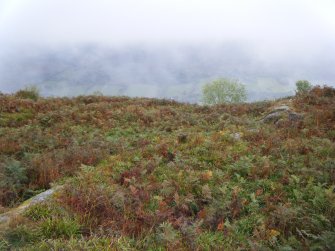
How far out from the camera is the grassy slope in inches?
255

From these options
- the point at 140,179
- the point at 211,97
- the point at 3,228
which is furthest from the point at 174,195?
the point at 211,97

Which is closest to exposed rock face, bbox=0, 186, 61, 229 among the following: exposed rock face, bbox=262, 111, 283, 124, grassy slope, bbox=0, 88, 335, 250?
grassy slope, bbox=0, 88, 335, 250

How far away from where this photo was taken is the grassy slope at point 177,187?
647 centimetres

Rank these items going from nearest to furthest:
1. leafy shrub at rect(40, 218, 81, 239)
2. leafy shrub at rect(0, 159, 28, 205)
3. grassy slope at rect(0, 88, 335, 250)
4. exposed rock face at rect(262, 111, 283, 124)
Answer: leafy shrub at rect(40, 218, 81, 239) → grassy slope at rect(0, 88, 335, 250) → leafy shrub at rect(0, 159, 28, 205) → exposed rock face at rect(262, 111, 283, 124)

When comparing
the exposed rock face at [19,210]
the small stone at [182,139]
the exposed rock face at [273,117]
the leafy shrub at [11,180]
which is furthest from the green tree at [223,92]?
the exposed rock face at [19,210]

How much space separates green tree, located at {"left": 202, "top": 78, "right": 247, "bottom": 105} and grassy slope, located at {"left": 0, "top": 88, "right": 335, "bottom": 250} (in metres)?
79.9

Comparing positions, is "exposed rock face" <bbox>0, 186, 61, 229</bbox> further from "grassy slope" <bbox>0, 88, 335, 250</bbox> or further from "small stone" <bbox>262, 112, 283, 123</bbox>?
"small stone" <bbox>262, 112, 283, 123</bbox>

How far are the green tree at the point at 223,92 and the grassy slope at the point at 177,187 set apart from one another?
79852mm

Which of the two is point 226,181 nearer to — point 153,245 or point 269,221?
point 269,221

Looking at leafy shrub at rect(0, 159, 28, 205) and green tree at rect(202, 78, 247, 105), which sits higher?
leafy shrub at rect(0, 159, 28, 205)

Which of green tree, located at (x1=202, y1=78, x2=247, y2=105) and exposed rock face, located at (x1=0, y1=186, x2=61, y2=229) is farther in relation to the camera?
green tree, located at (x1=202, y1=78, x2=247, y2=105)

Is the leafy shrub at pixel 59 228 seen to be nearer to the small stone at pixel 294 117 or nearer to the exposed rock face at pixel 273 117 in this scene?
the small stone at pixel 294 117

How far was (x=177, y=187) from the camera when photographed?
9164 millimetres

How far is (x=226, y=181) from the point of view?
9664 mm
